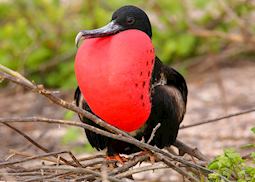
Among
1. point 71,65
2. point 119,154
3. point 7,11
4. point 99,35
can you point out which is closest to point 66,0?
point 7,11

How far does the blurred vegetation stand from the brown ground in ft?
0.50

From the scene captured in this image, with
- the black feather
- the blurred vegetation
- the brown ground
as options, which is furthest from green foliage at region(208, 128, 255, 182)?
the blurred vegetation

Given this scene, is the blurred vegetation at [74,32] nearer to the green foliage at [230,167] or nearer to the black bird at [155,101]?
the black bird at [155,101]

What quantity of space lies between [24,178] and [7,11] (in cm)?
302

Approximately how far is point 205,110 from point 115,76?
7.58 feet

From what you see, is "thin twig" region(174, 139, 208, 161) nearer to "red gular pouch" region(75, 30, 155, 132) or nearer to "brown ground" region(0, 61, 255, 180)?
"red gular pouch" region(75, 30, 155, 132)

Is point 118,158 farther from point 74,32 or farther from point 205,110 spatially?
point 74,32

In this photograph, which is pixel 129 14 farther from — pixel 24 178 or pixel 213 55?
pixel 213 55

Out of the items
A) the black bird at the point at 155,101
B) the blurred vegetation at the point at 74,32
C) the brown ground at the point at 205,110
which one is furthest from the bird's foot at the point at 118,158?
the blurred vegetation at the point at 74,32

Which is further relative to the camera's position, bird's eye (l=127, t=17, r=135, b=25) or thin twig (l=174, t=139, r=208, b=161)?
thin twig (l=174, t=139, r=208, b=161)

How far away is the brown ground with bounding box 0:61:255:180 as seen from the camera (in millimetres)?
3883

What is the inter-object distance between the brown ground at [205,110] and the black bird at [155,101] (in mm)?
977

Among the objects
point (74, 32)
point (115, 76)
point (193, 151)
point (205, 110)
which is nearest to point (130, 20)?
point (115, 76)

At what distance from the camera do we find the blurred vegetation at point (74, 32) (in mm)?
4598
